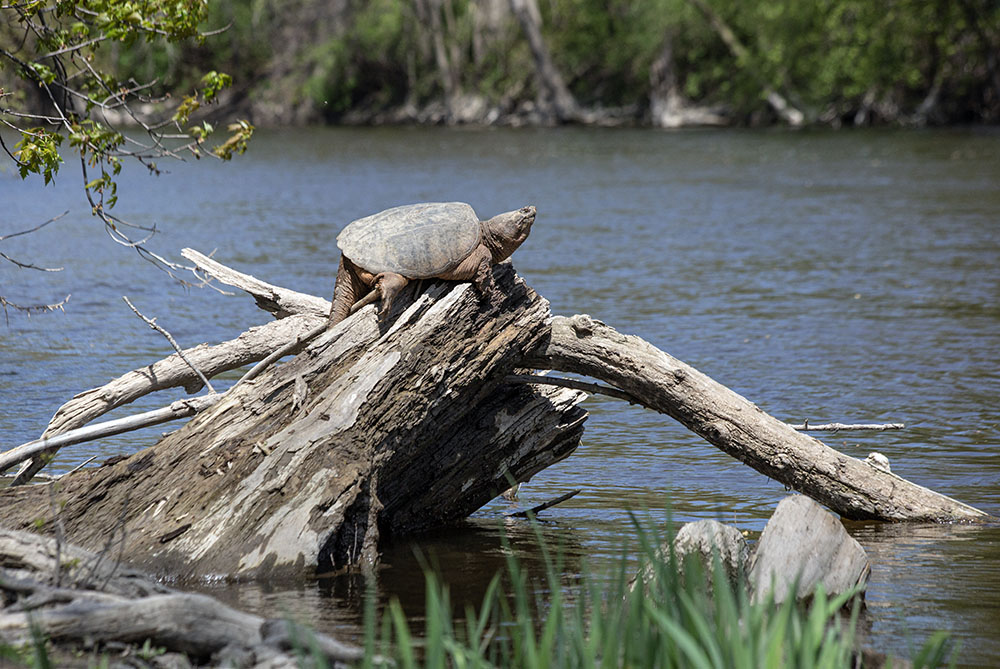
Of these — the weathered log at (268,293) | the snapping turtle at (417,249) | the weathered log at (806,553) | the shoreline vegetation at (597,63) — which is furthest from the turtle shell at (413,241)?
the shoreline vegetation at (597,63)

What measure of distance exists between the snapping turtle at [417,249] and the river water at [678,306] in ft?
4.74

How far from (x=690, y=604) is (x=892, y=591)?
2746 mm

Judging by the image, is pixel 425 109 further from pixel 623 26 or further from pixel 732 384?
pixel 732 384

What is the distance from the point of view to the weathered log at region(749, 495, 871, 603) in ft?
16.9

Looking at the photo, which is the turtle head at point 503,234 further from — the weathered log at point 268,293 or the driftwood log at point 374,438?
the weathered log at point 268,293

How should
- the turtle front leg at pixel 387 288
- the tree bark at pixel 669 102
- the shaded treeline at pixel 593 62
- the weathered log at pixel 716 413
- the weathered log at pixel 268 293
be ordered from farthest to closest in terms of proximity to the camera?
the tree bark at pixel 669 102, the shaded treeline at pixel 593 62, the weathered log at pixel 716 413, the weathered log at pixel 268 293, the turtle front leg at pixel 387 288

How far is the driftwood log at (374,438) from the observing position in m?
5.62

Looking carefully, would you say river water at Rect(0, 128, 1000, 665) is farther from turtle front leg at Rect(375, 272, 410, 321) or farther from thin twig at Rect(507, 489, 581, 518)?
turtle front leg at Rect(375, 272, 410, 321)

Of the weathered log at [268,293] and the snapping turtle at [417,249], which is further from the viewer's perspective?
the weathered log at [268,293]

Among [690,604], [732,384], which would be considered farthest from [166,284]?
[690,604]

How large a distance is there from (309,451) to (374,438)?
1.09 ft

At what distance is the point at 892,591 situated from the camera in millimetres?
5773

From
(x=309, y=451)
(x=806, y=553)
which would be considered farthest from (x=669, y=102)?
(x=806, y=553)

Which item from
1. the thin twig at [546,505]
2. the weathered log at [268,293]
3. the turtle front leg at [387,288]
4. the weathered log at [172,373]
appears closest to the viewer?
the turtle front leg at [387,288]
